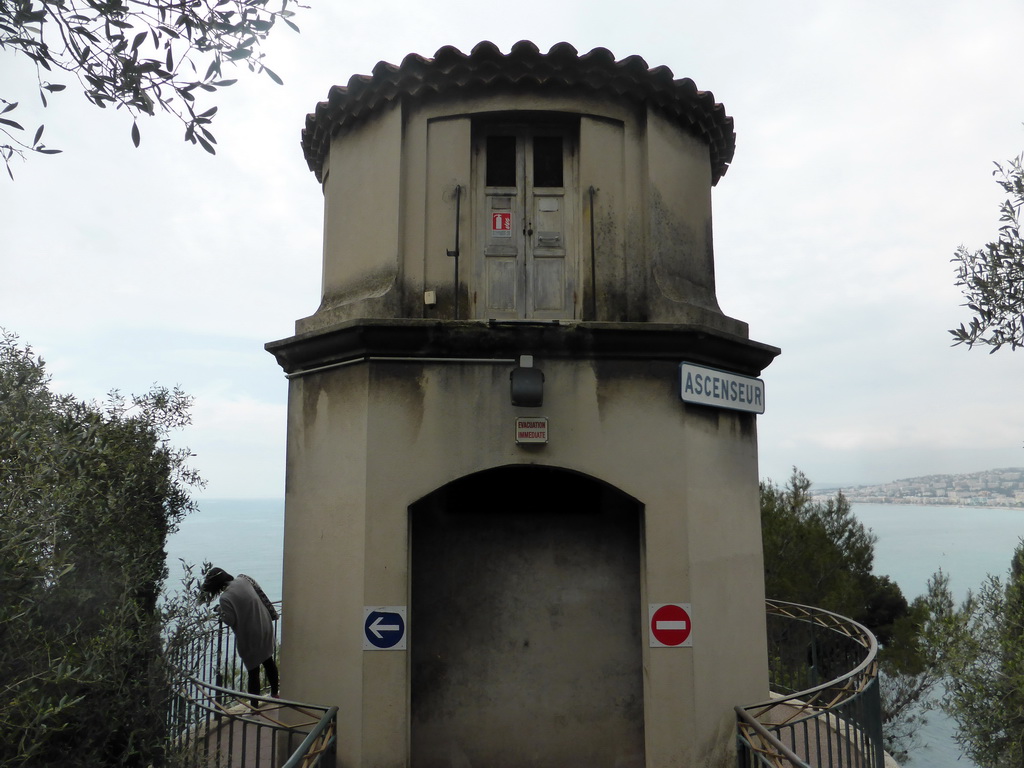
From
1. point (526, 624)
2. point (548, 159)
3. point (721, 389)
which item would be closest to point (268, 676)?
point (526, 624)

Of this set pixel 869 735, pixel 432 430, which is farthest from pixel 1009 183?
pixel 432 430

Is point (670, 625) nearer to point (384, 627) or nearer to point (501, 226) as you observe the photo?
point (384, 627)

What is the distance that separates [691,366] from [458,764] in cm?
432

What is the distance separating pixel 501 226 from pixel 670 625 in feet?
13.1

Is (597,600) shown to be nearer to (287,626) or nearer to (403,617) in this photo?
(403,617)

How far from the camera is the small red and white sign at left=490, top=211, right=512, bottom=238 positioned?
740cm

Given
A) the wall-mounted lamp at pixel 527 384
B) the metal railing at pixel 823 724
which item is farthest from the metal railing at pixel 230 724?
the metal railing at pixel 823 724

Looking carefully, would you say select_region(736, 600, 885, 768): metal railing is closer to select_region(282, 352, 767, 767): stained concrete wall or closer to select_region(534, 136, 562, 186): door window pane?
select_region(282, 352, 767, 767): stained concrete wall

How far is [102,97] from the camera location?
4328 millimetres

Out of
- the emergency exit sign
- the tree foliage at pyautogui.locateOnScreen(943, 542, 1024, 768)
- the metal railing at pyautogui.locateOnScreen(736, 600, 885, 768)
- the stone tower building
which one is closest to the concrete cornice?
the stone tower building

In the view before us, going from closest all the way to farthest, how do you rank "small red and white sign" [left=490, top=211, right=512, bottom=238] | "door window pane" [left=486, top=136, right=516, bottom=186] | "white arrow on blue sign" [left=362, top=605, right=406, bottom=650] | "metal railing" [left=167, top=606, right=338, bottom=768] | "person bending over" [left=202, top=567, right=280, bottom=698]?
"metal railing" [left=167, top=606, right=338, bottom=768] < "white arrow on blue sign" [left=362, top=605, right=406, bottom=650] < "small red and white sign" [left=490, top=211, right=512, bottom=238] < "door window pane" [left=486, top=136, right=516, bottom=186] < "person bending over" [left=202, top=567, right=280, bottom=698]

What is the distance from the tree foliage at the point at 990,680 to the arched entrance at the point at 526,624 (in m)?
9.65

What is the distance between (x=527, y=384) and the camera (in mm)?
6676

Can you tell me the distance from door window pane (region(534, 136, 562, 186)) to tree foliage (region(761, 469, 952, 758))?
58.4 ft
